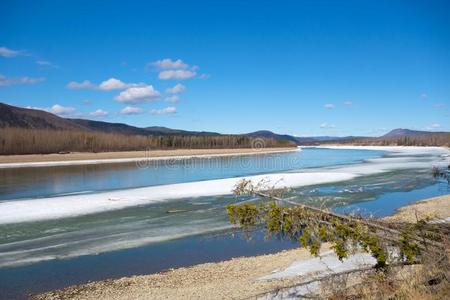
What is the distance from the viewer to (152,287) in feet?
29.5

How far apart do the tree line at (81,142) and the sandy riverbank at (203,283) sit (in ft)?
252

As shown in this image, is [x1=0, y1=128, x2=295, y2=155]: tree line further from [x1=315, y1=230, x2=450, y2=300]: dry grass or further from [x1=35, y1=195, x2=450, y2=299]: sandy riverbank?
[x1=315, y1=230, x2=450, y2=300]: dry grass

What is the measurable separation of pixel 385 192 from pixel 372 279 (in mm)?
19189

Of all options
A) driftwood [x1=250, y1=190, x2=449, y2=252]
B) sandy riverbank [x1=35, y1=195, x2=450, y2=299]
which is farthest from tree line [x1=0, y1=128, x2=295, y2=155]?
driftwood [x1=250, y1=190, x2=449, y2=252]

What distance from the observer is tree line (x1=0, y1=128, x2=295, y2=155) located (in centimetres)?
8591

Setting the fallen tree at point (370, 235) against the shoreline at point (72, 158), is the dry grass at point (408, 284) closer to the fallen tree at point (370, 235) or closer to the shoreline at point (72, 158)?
the fallen tree at point (370, 235)

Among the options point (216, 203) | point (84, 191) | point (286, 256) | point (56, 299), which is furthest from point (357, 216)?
point (84, 191)

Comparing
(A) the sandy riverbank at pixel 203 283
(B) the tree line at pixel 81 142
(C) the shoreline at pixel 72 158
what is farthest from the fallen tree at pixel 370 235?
(B) the tree line at pixel 81 142

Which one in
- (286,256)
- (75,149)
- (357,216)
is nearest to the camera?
(357,216)

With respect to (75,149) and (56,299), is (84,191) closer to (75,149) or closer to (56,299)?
(56,299)

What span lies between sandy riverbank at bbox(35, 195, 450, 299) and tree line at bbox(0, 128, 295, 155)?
76.7 m

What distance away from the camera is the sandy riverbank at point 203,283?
817 cm

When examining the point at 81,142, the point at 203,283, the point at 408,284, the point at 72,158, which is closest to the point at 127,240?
the point at 203,283

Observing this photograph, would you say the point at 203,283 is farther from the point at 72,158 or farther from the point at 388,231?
the point at 72,158
